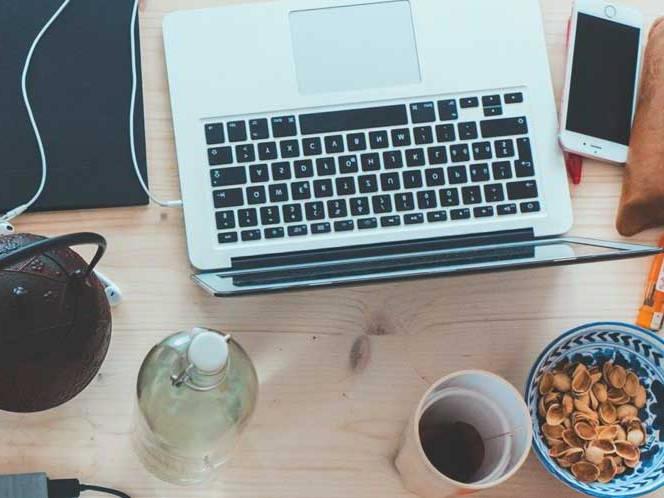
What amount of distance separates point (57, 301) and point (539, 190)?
0.43 meters

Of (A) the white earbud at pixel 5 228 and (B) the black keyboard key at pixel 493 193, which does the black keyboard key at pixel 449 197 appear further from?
(A) the white earbud at pixel 5 228

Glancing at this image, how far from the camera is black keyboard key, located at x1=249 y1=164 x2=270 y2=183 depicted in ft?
2.36

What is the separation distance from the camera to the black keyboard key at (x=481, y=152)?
74 cm

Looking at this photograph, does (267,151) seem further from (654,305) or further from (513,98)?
(654,305)

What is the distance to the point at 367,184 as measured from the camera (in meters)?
0.73

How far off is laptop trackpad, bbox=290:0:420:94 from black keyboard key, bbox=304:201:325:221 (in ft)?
0.35

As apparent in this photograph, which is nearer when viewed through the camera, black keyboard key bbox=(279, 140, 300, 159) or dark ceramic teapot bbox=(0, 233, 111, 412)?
dark ceramic teapot bbox=(0, 233, 111, 412)

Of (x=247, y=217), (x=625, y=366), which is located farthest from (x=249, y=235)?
(x=625, y=366)

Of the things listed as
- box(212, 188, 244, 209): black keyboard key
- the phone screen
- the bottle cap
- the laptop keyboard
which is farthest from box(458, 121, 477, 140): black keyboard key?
the bottle cap

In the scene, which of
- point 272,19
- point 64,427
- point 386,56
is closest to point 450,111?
point 386,56

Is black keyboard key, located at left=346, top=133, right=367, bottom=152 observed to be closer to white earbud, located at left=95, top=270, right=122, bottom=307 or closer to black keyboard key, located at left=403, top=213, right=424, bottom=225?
black keyboard key, located at left=403, top=213, right=424, bottom=225

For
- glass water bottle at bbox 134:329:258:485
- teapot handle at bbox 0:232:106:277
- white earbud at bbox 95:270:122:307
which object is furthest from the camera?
white earbud at bbox 95:270:122:307

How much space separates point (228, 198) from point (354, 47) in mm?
183

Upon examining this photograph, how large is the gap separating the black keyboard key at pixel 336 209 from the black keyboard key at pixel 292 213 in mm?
26
